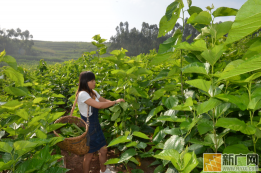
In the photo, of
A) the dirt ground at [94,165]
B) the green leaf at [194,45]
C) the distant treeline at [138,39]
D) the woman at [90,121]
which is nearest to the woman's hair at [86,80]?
the woman at [90,121]

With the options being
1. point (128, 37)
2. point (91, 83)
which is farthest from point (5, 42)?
point (91, 83)

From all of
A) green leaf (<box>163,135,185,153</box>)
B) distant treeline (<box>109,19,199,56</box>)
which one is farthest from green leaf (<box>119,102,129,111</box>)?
distant treeline (<box>109,19,199,56</box>)

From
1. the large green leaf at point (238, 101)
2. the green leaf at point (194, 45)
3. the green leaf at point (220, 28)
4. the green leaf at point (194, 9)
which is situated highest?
the green leaf at point (194, 9)

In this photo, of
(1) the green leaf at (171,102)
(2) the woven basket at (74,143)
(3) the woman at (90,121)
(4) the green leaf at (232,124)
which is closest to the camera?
(4) the green leaf at (232,124)

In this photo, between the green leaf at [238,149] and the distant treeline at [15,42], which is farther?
the distant treeline at [15,42]

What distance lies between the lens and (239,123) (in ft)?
2.56

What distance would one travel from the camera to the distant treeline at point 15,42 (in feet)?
236

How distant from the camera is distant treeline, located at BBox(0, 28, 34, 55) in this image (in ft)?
236

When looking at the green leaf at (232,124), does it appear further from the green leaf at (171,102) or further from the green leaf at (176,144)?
the green leaf at (171,102)

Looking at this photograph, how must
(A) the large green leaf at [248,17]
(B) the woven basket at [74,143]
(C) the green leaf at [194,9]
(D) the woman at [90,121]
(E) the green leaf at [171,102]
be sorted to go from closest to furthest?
(A) the large green leaf at [248,17]
(C) the green leaf at [194,9]
(E) the green leaf at [171,102]
(B) the woven basket at [74,143]
(D) the woman at [90,121]

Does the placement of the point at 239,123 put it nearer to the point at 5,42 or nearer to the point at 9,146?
the point at 9,146

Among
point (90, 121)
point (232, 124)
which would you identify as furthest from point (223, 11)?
point (90, 121)

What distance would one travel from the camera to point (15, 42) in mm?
76375

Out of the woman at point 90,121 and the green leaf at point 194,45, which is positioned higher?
the green leaf at point 194,45
